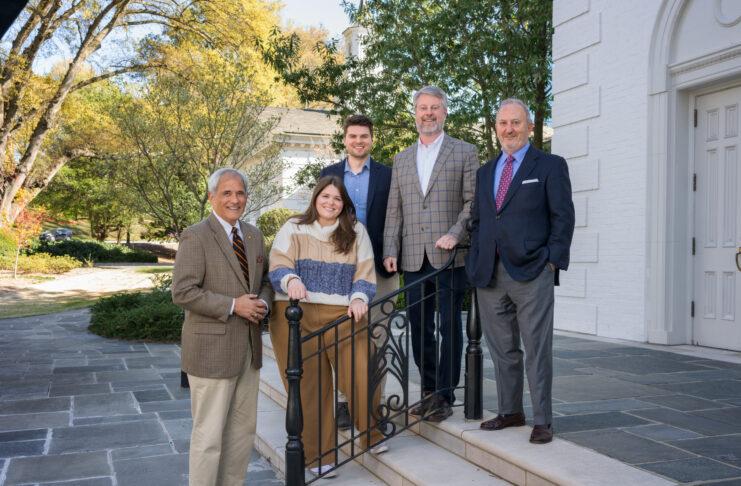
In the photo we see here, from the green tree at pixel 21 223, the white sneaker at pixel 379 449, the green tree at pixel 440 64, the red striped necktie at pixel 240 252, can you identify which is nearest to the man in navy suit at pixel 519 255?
the white sneaker at pixel 379 449

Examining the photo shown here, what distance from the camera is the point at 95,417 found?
17.6ft

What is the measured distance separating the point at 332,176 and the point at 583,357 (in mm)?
3456

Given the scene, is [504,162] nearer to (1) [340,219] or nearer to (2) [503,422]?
(1) [340,219]

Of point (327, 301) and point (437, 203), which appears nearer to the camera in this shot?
point (327, 301)

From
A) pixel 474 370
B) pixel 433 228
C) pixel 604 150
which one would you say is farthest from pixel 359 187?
pixel 604 150

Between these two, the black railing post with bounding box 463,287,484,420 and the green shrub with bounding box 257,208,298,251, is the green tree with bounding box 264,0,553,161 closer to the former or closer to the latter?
the black railing post with bounding box 463,287,484,420

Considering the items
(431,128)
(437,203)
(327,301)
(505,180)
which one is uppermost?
(431,128)

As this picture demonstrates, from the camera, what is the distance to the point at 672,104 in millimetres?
6363

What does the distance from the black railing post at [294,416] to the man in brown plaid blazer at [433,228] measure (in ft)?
2.65

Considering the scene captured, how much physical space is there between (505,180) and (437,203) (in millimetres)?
497

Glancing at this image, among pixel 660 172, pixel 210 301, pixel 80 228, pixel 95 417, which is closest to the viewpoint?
pixel 210 301

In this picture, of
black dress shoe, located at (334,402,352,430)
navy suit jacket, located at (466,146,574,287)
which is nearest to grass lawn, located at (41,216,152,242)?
black dress shoe, located at (334,402,352,430)

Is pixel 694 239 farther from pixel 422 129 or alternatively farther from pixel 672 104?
pixel 422 129

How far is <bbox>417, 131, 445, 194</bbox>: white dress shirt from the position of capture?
3820mm
